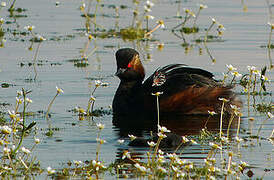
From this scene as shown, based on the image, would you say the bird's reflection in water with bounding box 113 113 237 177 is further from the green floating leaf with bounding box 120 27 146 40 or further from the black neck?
the green floating leaf with bounding box 120 27 146 40

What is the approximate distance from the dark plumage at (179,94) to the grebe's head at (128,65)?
402 mm

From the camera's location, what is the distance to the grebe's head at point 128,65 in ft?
41.7

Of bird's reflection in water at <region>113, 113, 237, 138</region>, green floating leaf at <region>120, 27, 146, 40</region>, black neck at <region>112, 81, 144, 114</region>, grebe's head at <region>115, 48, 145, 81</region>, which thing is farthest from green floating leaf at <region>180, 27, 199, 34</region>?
bird's reflection in water at <region>113, 113, 237, 138</region>

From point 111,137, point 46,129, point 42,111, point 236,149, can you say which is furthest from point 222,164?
point 42,111

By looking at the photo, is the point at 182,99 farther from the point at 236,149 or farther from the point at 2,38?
the point at 2,38

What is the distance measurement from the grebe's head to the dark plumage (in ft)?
1.32

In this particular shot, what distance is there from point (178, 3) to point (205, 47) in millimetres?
6477

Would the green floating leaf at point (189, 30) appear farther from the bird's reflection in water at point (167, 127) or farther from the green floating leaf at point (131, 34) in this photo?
the bird's reflection in water at point (167, 127)

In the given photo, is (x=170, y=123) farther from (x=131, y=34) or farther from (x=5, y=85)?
(x=131, y=34)

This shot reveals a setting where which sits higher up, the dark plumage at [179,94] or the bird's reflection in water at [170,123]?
the dark plumage at [179,94]

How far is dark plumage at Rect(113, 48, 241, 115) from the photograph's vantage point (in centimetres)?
1191

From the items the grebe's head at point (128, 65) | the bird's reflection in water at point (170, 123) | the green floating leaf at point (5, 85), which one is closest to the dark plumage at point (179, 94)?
the bird's reflection in water at point (170, 123)

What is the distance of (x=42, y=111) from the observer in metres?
11.9

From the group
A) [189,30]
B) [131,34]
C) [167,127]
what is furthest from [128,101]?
[189,30]
